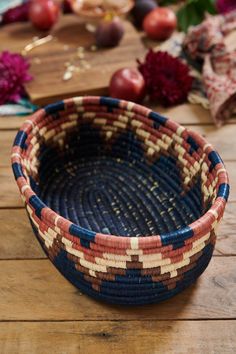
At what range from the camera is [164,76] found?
46.6 inches

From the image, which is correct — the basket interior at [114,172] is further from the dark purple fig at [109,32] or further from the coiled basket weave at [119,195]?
the dark purple fig at [109,32]

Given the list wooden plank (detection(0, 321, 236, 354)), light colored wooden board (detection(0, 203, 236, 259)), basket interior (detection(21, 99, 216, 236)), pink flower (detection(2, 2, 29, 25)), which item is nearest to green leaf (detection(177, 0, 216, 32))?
pink flower (detection(2, 2, 29, 25))

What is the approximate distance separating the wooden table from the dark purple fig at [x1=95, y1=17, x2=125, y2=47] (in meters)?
0.63

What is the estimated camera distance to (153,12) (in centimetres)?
140

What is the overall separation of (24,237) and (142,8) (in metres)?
0.83

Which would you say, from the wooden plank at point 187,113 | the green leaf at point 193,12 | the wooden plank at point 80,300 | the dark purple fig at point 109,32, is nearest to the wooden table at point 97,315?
the wooden plank at point 80,300

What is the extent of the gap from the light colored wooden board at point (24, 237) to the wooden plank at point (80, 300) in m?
0.03

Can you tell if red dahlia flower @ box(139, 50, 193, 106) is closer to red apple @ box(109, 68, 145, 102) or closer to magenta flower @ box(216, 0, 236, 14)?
red apple @ box(109, 68, 145, 102)

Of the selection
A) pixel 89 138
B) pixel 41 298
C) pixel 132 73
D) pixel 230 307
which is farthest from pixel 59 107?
pixel 230 307

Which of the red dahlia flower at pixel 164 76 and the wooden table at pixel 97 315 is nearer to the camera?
the wooden table at pixel 97 315

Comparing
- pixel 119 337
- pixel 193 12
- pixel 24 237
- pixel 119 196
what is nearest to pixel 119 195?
pixel 119 196

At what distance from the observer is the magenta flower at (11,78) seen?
1190 mm

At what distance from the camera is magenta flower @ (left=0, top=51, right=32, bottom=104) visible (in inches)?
46.9

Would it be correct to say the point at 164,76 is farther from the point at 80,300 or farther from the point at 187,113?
the point at 80,300
